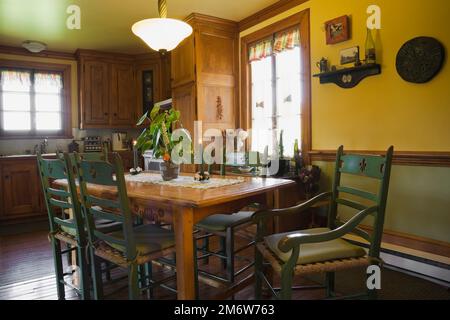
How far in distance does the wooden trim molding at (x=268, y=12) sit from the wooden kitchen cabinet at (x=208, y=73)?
0.17 metres

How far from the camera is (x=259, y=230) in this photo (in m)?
1.83

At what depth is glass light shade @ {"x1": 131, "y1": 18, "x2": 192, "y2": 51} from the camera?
2109mm

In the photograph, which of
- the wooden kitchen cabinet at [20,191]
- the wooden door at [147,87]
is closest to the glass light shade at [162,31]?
the wooden door at [147,87]

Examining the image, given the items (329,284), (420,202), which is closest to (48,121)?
(329,284)

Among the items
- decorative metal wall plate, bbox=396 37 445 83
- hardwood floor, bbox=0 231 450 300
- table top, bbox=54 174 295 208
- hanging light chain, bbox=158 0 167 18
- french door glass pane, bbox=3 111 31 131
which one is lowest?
hardwood floor, bbox=0 231 450 300

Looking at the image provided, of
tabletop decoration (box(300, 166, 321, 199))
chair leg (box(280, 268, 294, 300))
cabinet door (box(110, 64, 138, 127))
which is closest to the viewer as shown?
chair leg (box(280, 268, 294, 300))

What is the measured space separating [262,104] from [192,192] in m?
2.42

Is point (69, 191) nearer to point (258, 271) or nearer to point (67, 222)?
point (67, 222)

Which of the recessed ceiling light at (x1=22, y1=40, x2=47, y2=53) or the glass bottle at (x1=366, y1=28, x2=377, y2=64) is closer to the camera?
the glass bottle at (x1=366, y1=28, x2=377, y2=64)

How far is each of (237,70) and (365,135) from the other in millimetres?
1935

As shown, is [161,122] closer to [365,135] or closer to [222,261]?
[222,261]

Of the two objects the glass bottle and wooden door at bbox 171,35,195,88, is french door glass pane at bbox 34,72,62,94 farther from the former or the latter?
the glass bottle

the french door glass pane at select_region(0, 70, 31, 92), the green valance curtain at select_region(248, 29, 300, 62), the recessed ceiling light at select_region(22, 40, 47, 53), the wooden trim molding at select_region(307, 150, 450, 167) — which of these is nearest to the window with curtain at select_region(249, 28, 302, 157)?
the green valance curtain at select_region(248, 29, 300, 62)

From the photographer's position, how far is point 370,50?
2.56 meters
